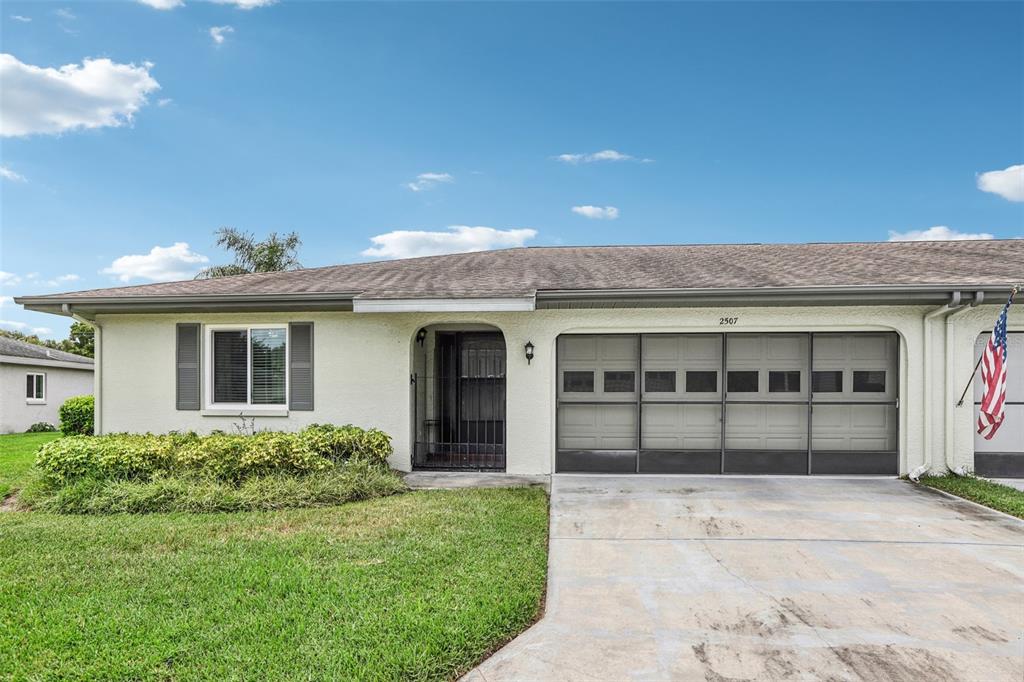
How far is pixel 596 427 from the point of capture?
8.68 meters

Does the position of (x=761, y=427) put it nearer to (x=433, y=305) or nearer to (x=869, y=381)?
(x=869, y=381)

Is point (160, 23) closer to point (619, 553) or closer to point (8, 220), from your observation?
point (8, 220)

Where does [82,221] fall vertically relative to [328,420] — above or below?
above

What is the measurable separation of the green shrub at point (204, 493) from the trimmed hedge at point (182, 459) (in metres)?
0.10

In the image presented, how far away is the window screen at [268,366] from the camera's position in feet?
28.4

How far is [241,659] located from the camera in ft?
10.0

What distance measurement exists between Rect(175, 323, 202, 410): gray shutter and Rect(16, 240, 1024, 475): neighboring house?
2cm

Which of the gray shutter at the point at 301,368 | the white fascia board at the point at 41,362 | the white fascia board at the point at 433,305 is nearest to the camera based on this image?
the white fascia board at the point at 433,305

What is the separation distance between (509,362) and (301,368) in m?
3.33

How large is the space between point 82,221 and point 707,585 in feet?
58.7

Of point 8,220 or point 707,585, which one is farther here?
point 8,220

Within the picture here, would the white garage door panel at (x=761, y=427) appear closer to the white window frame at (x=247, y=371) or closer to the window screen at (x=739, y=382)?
the window screen at (x=739, y=382)

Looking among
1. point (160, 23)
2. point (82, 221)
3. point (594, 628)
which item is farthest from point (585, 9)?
point (82, 221)

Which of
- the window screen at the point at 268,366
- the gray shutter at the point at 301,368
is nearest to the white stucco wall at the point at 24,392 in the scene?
the window screen at the point at 268,366
